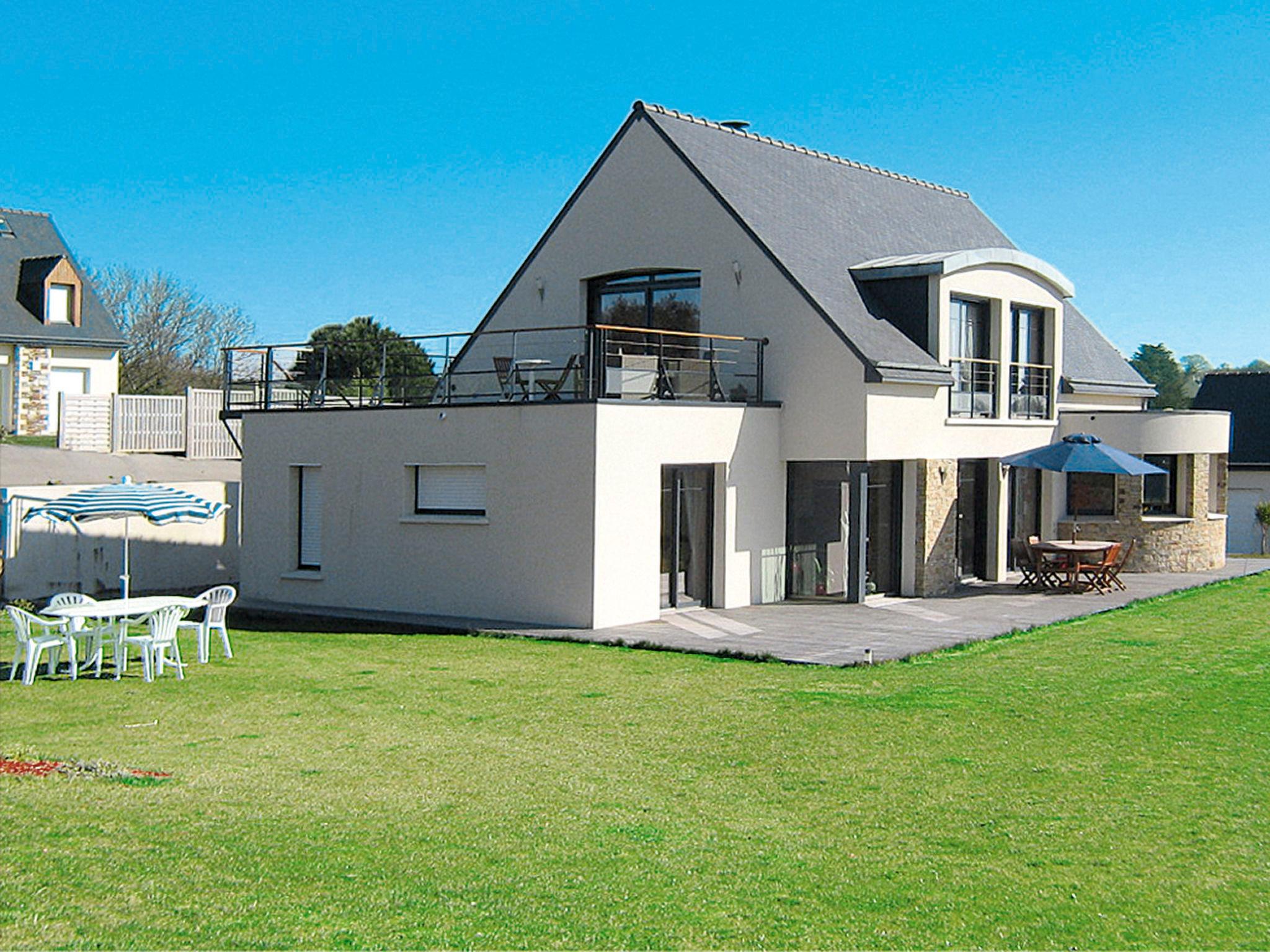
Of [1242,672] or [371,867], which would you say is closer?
[371,867]

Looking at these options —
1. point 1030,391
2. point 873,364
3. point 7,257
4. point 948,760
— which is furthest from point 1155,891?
point 7,257

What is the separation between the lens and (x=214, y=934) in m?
6.07

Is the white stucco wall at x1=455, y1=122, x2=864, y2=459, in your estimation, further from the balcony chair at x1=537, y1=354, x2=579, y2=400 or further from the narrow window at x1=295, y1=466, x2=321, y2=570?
the narrow window at x1=295, y1=466, x2=321, y2=570


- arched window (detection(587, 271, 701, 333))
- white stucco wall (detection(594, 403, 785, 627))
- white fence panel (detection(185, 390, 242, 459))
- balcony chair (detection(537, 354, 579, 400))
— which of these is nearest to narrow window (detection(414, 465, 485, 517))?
balcony chair (detection(537, 354, 579, 400))

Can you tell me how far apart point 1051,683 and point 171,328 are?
58.1 m

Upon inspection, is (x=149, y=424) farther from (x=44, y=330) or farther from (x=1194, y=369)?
(x=1194, y=369)

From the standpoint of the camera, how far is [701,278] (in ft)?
73.3

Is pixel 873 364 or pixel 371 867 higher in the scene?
pixel 873 364

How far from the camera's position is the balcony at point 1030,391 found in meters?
24.9

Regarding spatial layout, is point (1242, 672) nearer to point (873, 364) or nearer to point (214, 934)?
point (873, 364)

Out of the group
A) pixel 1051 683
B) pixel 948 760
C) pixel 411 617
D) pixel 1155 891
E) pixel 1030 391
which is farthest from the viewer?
pixel 1030 391

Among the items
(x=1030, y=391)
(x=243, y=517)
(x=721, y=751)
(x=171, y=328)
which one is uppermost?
(x=171, y=328)

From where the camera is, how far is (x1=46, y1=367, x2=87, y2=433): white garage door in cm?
4319

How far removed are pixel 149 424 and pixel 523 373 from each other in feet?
54.0
